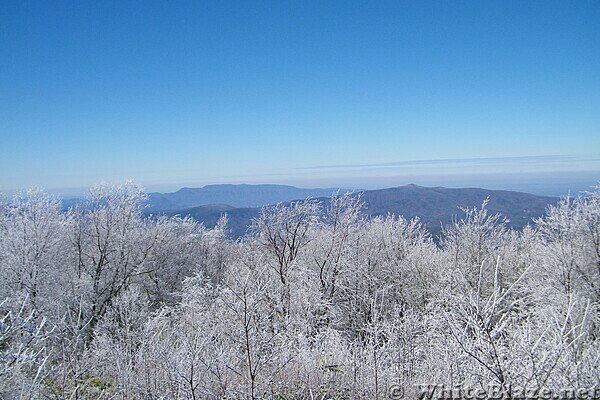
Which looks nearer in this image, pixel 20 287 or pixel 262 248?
pixel 20 287

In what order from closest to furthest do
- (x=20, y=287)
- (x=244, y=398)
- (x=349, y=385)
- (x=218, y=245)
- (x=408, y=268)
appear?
(x=244, y=398) → (x=349, y=385) → (x=20, y=287) → (x=408, y=268) → (x=218, y=245)

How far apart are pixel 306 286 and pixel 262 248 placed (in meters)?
5.06

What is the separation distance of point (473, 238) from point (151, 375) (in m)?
21.0

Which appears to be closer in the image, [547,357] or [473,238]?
[547,357]

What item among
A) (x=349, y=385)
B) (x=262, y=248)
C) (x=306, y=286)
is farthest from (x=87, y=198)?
(x=349, y=385)

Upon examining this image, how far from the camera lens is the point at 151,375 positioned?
775 centimetres

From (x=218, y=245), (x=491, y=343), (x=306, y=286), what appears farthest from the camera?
(x=218, y=245)

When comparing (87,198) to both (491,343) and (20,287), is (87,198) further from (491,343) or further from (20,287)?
(491,343)

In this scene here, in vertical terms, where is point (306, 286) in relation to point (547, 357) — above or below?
below

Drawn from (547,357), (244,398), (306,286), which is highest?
(547,357)

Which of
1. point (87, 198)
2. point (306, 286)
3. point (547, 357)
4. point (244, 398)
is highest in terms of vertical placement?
point (87, 198)

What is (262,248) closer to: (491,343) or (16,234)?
(16,234)

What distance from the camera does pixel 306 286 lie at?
59.5ft

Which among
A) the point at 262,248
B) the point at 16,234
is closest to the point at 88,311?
the point at 16,234
